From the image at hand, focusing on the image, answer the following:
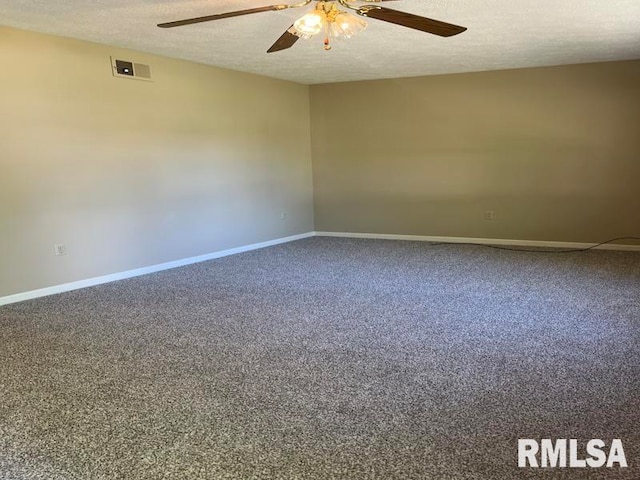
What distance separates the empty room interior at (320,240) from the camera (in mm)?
1999

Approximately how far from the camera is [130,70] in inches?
185

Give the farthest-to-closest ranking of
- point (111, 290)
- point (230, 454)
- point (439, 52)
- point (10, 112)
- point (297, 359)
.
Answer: point (439, 52) < point (111, 290) < point (10, 112) < point (297, 359) < point (230, 454)

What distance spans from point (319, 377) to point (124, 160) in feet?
11.4

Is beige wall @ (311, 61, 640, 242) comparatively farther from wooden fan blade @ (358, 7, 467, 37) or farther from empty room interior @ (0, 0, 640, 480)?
wooden fan blade @ (358, 7, 467, 37)

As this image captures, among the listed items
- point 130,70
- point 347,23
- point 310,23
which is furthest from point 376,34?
point 130,70

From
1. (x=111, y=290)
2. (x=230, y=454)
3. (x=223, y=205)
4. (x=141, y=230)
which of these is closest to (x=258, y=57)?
(x=223, y=205)

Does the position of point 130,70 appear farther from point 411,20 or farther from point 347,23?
point 411,20

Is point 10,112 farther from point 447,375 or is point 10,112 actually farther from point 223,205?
point 447,375

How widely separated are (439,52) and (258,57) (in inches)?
77.3

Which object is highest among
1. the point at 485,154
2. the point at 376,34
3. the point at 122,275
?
the point at 376,34

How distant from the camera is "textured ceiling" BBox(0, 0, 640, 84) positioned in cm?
333

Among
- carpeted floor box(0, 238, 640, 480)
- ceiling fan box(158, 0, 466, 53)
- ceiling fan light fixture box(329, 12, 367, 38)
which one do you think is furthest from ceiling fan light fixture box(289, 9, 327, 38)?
carpeted floor box(0, 238, 640, 480)

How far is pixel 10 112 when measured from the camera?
12.9 ft

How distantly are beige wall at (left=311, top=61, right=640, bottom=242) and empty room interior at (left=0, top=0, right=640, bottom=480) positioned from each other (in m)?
0.03
